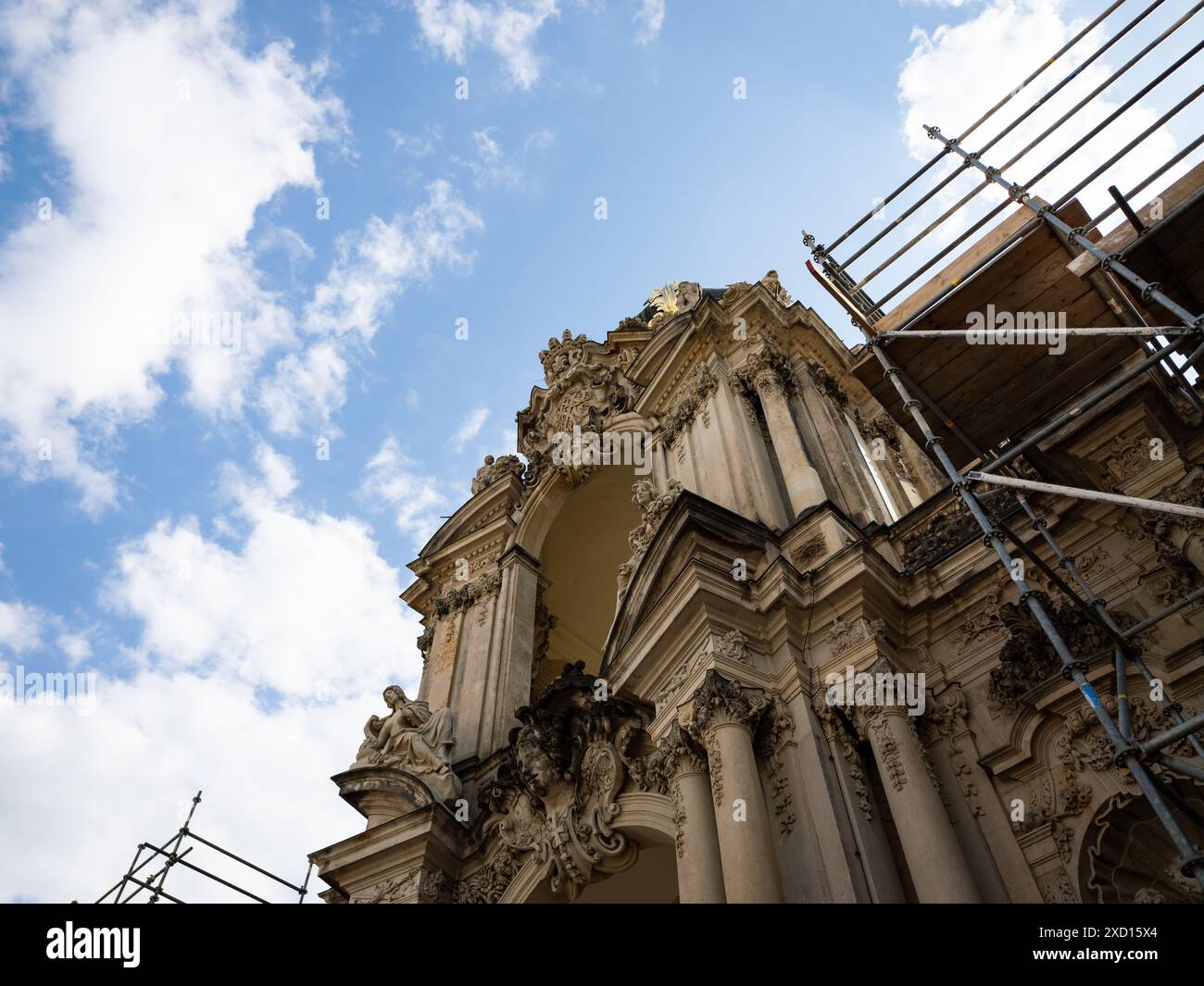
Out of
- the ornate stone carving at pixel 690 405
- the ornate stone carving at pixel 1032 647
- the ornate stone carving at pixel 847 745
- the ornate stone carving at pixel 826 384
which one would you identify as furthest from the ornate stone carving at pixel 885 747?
the ornate stone carving at pixel 826 384

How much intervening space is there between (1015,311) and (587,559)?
41.6 feet

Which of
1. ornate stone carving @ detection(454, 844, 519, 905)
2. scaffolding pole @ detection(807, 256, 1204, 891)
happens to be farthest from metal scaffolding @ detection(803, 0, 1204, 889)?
ornate stone carving @ detection(454, 844, 519, 905)

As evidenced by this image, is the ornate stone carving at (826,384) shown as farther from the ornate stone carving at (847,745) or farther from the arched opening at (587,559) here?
the ornate stone carving at (847,745)

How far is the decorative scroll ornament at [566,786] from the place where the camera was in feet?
33.1

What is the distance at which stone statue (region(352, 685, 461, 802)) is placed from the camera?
12203 millimetres

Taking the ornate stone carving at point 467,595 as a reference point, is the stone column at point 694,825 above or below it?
below

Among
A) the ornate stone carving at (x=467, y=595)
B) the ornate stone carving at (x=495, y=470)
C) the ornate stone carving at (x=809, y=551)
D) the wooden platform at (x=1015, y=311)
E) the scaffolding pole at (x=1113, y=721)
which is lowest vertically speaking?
the scaffolding pole at (x=1113, y=721)

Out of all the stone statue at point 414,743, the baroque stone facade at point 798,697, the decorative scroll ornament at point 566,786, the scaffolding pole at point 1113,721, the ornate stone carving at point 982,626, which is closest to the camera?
the scaffolding pole at point 1113,721

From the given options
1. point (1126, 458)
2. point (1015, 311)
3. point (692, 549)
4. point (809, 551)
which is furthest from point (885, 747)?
point (1015, 311)

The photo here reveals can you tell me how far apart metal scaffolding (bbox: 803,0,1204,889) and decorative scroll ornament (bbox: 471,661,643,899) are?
472 cm

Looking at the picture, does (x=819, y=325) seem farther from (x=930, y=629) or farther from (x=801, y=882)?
(x=801, y=882)

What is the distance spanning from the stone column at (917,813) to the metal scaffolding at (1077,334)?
4.46 ft
